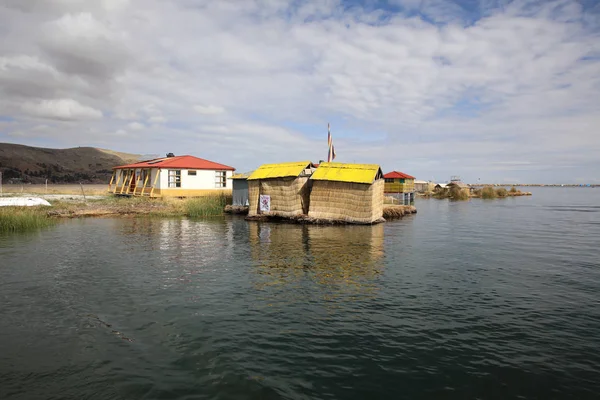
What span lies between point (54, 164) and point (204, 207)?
123 metres

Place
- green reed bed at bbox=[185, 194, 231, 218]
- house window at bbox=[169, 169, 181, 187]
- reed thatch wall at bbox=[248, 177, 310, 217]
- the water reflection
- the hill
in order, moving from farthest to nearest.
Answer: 1. the hill
2. house window at bbox=[169, 169, 181, 187]
3. green reed bed at bbox=[185, 194, 231, 218]
4. reed thatch wall at bbox=[248, 177, 310, 217]
5. the water reflection

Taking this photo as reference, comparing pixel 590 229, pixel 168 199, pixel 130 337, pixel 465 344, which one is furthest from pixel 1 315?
pixel 590 229

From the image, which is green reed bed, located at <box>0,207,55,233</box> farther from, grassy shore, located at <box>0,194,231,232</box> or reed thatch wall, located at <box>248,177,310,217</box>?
reed thatch wall, located at <box>248,177,310,217</box>

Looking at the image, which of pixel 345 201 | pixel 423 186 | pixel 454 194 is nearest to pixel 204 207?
pixel 345 201

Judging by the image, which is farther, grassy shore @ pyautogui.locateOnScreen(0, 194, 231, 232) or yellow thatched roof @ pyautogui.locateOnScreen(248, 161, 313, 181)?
grassy shore @ pyautogui.locateOnScreen(0, 194, 231, 232)

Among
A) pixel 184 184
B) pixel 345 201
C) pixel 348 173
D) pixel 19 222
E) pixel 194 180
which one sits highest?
pixel 194 180

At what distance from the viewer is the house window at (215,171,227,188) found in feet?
158

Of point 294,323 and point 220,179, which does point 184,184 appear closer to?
point 220,179

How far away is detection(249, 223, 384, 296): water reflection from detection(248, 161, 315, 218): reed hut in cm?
357

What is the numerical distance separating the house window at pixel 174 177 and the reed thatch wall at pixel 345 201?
65.4 ft

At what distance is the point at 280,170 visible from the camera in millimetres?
33781

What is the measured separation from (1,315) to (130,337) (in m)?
4.29

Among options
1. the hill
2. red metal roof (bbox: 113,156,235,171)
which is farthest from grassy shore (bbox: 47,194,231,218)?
the hill

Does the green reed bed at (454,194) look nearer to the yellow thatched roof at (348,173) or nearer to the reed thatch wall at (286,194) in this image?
the yellow thatched roof at (348,173)
